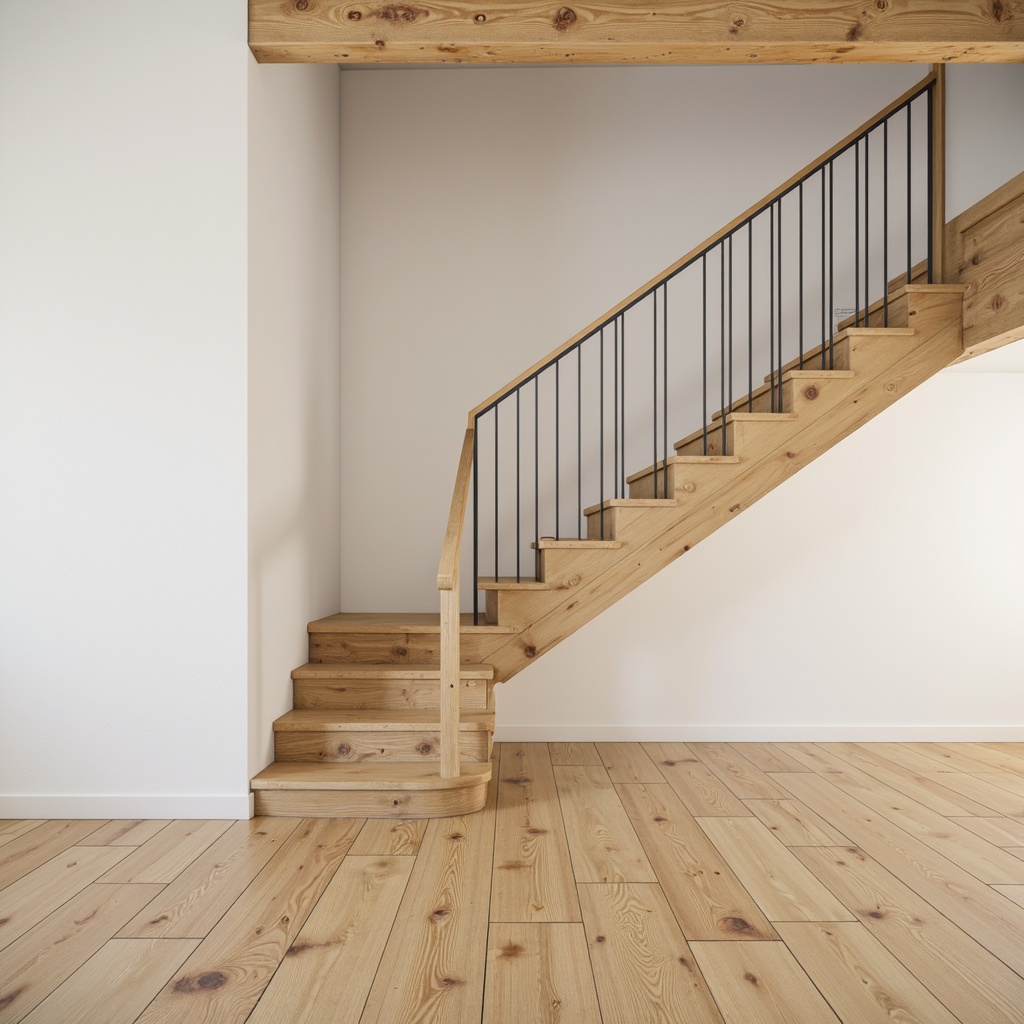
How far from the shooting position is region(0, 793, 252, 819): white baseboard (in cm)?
329

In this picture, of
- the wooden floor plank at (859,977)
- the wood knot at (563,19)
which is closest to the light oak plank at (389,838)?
the wooden floor plank at (859,977)

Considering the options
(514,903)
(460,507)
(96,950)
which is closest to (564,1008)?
(514,903)

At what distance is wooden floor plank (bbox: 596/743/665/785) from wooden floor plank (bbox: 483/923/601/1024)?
1.59 m

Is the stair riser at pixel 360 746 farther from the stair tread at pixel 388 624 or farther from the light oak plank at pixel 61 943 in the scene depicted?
the light oak plank at pixel 61 943

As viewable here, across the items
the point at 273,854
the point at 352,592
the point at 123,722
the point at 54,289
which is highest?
the point at 54,289

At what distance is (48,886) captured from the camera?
2660 mm

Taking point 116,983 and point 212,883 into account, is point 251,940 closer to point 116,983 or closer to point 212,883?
point 116,983

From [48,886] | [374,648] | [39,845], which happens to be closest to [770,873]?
[374,648]

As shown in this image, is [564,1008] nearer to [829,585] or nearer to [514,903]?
[514,903]

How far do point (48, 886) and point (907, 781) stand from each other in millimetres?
3435

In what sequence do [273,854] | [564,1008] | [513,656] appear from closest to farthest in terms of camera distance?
1. [564,1008]
2. [273,854]
3. [513,656]

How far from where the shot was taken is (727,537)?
4.80 metres

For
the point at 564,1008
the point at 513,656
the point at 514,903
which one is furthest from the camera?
the point at 513,656

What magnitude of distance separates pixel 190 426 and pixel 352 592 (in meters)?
1.86
